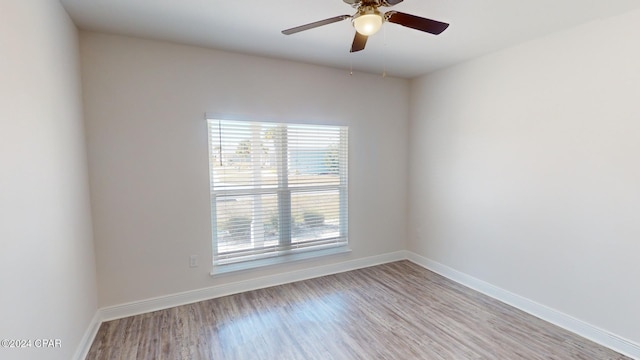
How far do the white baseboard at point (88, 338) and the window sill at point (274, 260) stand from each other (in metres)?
1.00

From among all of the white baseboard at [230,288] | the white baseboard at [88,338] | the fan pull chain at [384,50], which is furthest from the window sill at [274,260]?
the fan pull chain at [384,50]

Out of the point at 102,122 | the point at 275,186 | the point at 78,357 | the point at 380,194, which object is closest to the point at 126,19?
the point at 102,122

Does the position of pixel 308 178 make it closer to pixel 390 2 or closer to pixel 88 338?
pixel 390 2

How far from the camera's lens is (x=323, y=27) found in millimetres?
2465

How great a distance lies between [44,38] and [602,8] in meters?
3.73

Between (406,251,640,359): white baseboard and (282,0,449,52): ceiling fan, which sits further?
(406,251,640,359): white baseboard

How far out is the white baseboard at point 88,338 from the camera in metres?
2.15

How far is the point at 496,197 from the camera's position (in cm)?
313

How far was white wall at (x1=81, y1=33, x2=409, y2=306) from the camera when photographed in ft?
8.63

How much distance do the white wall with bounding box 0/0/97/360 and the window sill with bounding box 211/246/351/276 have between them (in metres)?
1.14

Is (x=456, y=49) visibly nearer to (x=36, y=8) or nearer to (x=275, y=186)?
(x=275, y=186)

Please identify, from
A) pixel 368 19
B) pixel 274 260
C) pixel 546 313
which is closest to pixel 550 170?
pixel 546 313

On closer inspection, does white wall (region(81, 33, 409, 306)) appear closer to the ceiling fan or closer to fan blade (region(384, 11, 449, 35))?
the ceiling fan

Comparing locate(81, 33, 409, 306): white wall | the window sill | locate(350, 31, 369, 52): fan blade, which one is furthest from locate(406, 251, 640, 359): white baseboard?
locate(350, 31, 369, 52): fan blade
